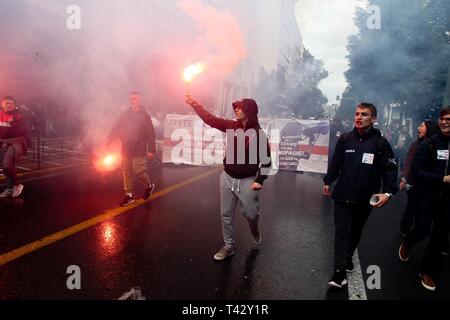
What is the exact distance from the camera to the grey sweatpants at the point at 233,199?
3568 mm

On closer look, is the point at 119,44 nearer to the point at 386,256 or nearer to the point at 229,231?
the point at 229,231

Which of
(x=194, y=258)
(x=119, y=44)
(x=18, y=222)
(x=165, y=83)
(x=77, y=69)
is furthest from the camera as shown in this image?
(x=165, y=83)

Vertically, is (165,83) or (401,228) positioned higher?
(165,83)

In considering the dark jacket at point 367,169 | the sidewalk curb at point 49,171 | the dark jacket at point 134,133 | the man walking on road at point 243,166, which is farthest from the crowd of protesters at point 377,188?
the sidewalk curb at point 49,171

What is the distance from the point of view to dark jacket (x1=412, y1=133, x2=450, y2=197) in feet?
10.8

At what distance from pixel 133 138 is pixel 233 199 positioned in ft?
7.37

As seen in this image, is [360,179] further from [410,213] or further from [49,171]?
[49,171]

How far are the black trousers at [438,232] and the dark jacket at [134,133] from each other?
3770 mm

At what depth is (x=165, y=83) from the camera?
14.3 metres

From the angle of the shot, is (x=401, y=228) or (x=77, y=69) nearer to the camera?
(x=401, y=228)

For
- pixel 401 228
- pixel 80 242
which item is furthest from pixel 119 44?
pixel 401 228

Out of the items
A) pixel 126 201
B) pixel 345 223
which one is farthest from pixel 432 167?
pixel 126 201

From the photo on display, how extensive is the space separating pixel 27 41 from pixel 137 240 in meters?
7.50

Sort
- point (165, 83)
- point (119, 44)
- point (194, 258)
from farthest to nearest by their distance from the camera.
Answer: point (165, 83)
point (119, 44)
point (194, 258)
